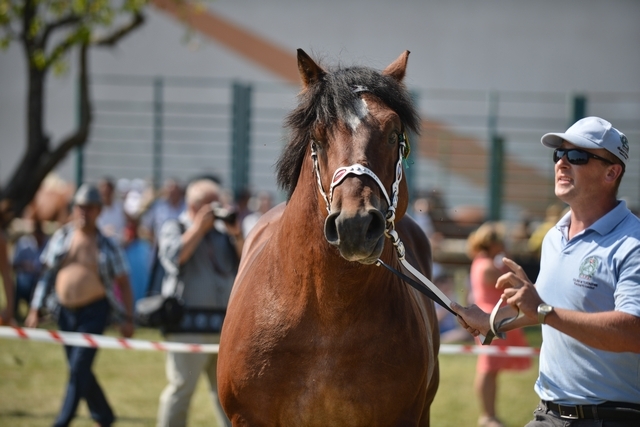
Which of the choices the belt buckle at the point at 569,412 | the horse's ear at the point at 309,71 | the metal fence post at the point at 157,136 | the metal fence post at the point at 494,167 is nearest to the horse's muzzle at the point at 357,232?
the horse's ear at the point at 309,71

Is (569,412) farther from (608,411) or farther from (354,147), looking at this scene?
(354,147)

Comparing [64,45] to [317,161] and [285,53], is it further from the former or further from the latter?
[317,161]

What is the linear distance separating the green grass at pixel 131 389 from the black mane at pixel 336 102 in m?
4.48

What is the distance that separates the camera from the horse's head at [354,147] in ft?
10.1

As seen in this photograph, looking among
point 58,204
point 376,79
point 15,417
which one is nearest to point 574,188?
point 376,79

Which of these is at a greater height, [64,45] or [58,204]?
[64,45]

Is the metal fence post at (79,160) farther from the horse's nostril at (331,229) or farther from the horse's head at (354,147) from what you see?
the horse's nostril at (331,229)

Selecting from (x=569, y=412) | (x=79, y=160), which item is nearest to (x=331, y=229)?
(x=569, y=412)

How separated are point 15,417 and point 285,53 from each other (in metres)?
12.4

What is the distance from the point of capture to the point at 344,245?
3055 mm

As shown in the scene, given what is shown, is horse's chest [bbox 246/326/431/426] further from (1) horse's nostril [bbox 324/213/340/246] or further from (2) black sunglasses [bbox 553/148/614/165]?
(2) black sunglasses [bbox 553/148/614/165]

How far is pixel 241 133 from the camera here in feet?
50.1

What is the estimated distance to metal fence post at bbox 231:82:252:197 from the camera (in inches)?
597

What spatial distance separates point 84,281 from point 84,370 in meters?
0.75
